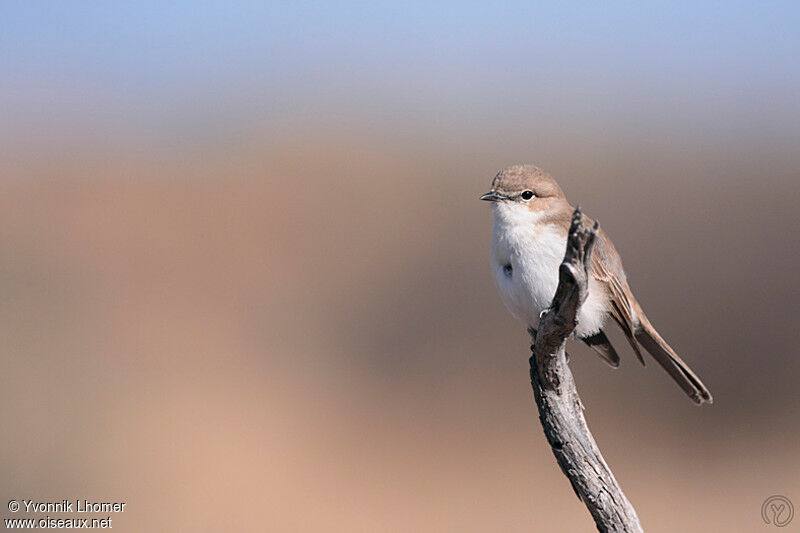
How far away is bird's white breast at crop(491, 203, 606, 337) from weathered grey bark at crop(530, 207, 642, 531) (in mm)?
709

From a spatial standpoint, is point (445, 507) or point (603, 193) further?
point (603, 193)

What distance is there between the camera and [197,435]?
12242mm

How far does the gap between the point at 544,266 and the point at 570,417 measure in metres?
1.16

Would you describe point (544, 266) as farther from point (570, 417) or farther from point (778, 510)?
point (778, 510)

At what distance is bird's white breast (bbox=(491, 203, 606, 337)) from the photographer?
5551mm

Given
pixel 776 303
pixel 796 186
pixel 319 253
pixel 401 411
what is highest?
pixel 796 186

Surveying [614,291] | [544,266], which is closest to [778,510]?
[614,291]

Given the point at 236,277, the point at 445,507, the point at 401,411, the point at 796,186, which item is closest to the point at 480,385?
the point at 401,411

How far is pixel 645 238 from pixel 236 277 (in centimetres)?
756

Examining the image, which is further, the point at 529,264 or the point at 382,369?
the point at 382,369

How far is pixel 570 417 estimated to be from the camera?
473 centimetres

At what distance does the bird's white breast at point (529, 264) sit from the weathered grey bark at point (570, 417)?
709 mm

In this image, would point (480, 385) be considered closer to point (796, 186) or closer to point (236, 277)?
point (236, 277)

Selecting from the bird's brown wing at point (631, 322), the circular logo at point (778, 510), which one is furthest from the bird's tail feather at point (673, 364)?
the circular logo at point (778, 510)
